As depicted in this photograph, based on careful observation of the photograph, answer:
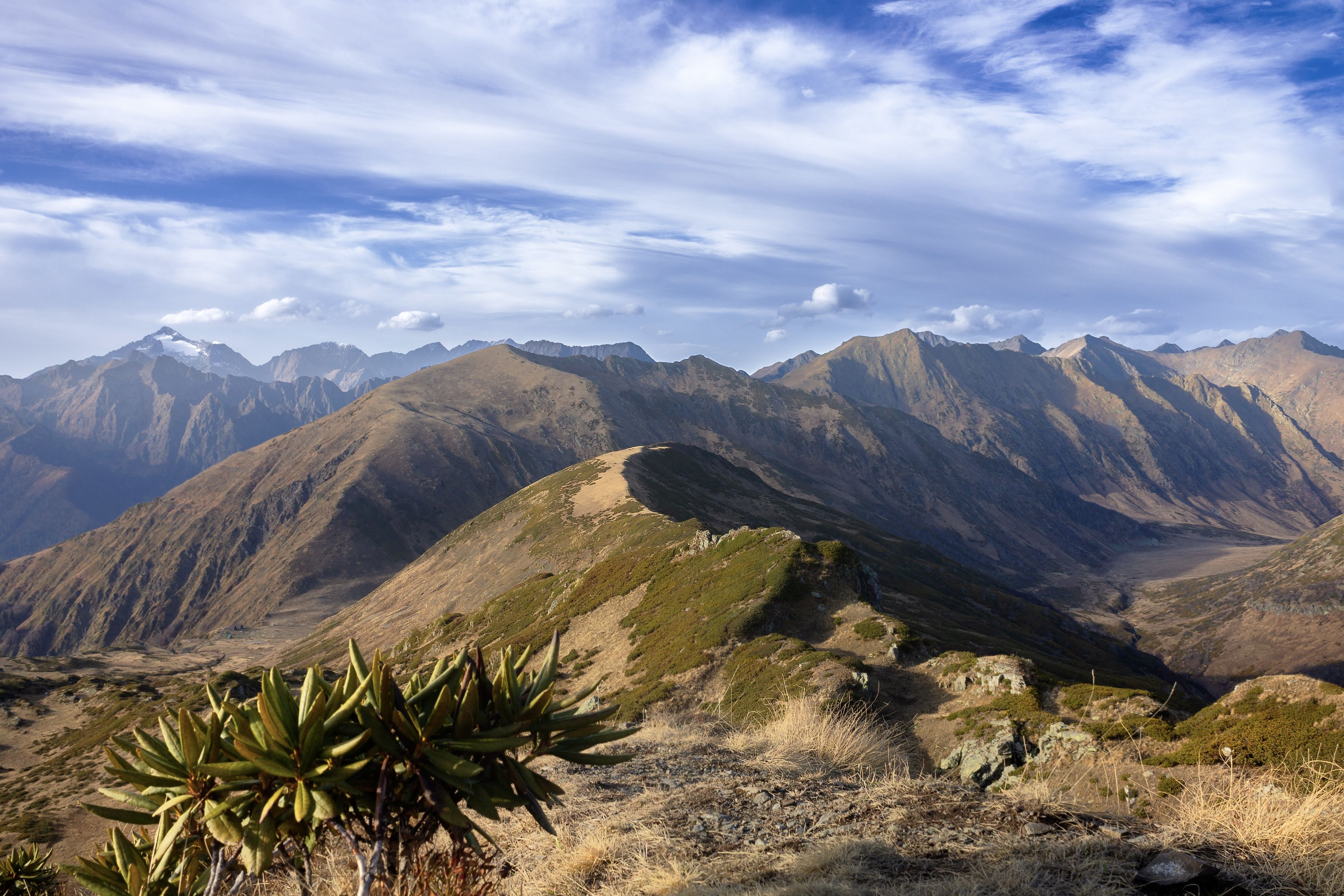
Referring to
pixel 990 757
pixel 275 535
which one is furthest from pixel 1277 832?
pixel 275 535

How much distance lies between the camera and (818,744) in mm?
12328

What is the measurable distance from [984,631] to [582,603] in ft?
105

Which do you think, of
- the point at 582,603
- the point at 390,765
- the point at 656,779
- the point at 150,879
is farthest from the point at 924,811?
the point at 582,603

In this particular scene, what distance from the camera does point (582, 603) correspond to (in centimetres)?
4459

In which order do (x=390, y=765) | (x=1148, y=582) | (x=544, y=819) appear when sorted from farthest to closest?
1. (x=1148, y=582)
2. (x=544, y=819)
3. (x=390, y=765)

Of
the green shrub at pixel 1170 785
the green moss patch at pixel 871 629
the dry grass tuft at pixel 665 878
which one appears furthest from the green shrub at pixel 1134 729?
the dry grass tuft at pixel 665 878

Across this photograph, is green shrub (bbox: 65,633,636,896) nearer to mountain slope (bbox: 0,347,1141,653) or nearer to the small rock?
the small rock

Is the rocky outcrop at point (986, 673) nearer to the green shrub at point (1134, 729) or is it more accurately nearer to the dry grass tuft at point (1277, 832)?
the green shrub at point (1134, 729)

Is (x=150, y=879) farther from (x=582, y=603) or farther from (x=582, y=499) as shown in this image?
(x=582, y=499)

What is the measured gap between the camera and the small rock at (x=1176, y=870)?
219 inches

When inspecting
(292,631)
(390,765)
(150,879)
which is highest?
(390,765)

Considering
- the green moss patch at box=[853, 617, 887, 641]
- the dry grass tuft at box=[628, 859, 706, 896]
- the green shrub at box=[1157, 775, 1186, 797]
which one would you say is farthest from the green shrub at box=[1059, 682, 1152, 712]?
the dry grass tuft at box=[628, 859, 706, 896]

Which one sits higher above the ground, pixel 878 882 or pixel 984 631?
pixel 878 882

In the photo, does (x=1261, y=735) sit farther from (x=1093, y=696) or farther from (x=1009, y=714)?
(x=1009, y=714)
